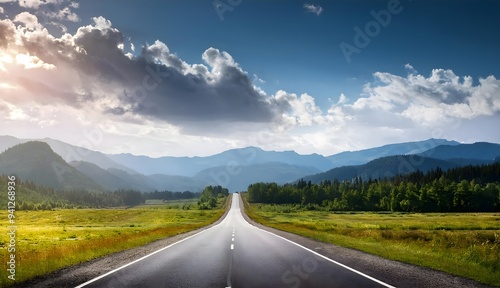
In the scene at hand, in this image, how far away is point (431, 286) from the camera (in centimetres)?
1081

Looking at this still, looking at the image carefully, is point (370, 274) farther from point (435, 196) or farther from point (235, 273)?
point (435, 196)

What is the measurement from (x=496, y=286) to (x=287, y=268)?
6.87 meters

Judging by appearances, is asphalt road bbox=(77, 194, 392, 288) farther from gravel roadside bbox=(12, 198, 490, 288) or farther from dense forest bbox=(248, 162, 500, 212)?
dense forest bbox=(248, 162, 500, 212)

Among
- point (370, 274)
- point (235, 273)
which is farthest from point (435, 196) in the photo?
point (235, 273)

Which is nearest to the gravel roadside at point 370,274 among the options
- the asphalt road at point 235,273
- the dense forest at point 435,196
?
the asphalt road at point 235,273

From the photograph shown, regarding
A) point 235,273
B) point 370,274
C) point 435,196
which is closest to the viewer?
point 370,274

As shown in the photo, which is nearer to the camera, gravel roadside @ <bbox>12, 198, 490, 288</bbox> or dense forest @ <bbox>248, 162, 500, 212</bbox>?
gravel roadside @ <bbox>12, 198, 490, 288</bbox>

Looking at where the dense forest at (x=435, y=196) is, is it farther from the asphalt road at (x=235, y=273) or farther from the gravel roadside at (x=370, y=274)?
the asphalt road at (x=235, y=273)

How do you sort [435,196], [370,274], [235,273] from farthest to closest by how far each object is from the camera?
[435,196] → [235,273] → [370,274]

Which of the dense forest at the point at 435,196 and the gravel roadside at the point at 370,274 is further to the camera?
the dense forest at the point at 435,196

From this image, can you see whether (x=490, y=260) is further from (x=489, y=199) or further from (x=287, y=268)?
(x=489, y=199)

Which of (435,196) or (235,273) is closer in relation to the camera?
(235,273)

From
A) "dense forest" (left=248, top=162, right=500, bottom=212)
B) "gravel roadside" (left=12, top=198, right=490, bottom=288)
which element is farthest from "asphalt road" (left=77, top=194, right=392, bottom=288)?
"dense forest" (left=248, top=162, right=500, bottom=212)

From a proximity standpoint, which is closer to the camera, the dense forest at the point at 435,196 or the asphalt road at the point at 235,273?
the asphalt road at the point at 235,273
